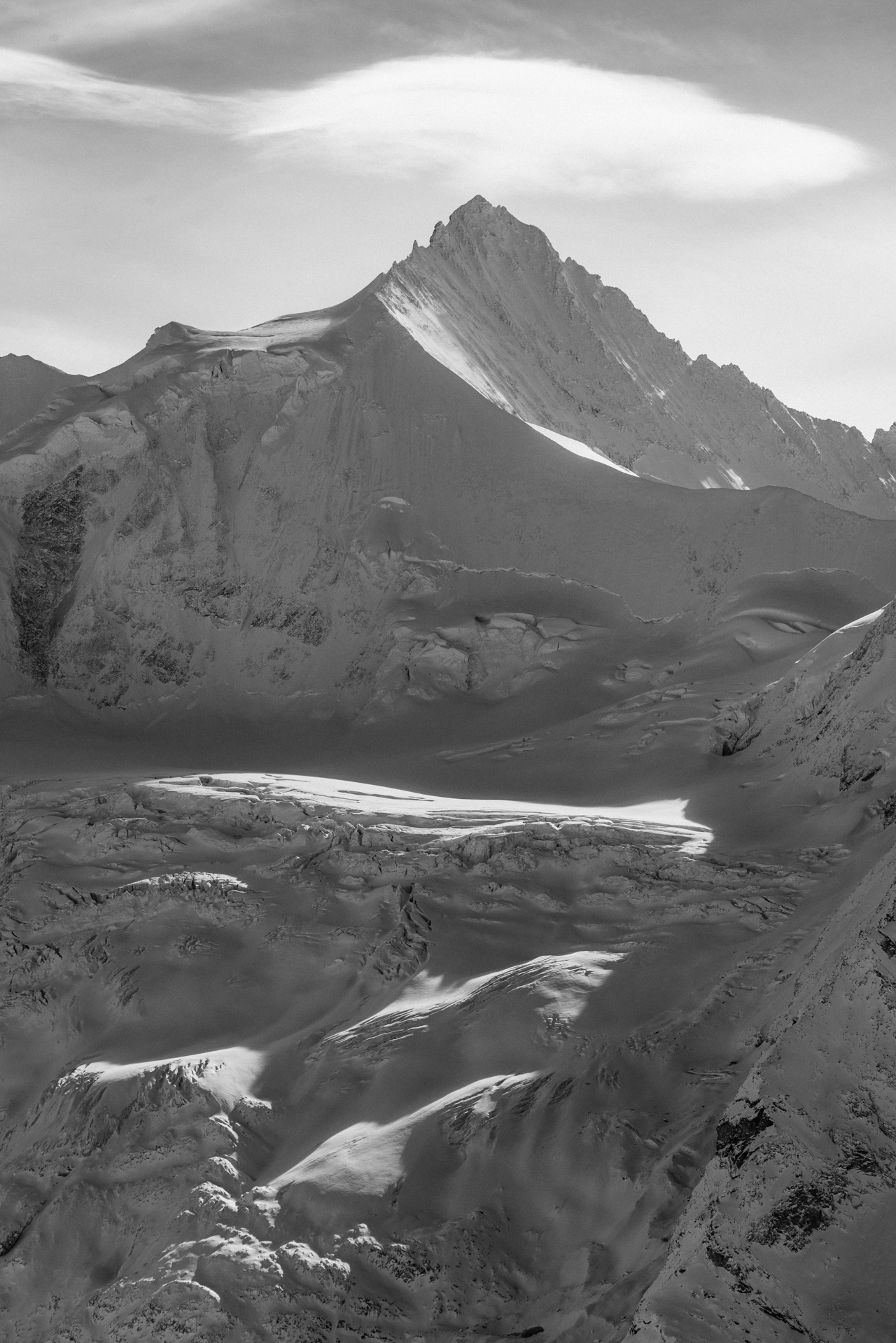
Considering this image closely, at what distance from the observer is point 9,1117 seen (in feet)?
70.7

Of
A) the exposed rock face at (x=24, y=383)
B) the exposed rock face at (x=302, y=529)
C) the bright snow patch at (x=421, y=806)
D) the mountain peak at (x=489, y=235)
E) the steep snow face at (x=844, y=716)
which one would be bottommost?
the bright snow patch at (x=421, y=806)

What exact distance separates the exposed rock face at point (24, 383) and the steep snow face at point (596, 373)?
32.8 feet

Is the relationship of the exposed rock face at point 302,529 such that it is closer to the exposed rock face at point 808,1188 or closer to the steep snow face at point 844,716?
the steep snow face at point 844,716

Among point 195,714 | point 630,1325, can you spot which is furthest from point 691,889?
point 195,714

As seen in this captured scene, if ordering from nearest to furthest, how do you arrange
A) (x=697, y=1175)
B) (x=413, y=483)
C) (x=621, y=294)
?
(x=697, y=1175) → (x=413, y=483) → (x=621, y=294)

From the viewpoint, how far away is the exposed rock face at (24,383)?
145ft

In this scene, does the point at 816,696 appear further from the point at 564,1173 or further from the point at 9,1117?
the point at 9,1117

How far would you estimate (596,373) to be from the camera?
5116 centimetres

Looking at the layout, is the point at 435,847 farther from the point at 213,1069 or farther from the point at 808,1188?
the point at 808,1188

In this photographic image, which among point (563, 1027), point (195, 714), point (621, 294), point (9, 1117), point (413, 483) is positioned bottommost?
point (9, 1117)

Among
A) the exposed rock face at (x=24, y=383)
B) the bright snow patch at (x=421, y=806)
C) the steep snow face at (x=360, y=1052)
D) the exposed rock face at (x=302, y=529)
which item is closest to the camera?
the steep snow face at (x=360, y=1052)

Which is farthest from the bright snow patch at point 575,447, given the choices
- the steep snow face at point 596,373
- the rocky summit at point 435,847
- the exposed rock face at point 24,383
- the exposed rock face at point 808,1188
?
the exposed rock face at point 808,1188

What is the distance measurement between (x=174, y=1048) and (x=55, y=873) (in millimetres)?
6266

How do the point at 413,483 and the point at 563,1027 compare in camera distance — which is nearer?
the point at 563,1027
